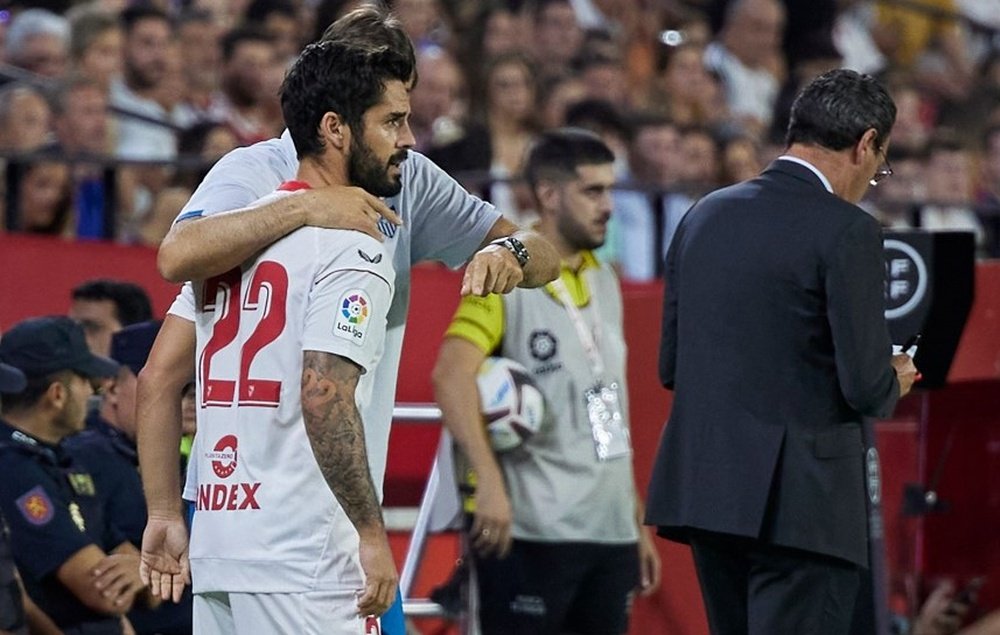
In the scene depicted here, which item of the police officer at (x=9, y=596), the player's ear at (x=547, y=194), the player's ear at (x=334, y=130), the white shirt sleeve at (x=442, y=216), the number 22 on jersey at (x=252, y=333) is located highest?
the player's ear at (x=547, y=194)

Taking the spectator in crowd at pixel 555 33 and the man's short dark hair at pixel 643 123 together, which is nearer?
the man's short dark hair at pixel 643 123

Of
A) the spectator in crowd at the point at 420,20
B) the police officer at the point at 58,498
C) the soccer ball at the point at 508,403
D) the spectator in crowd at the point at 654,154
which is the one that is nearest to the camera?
the police officer at the point at 58,498

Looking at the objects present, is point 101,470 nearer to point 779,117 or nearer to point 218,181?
point 218,181

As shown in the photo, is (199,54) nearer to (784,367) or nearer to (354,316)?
(784,367)

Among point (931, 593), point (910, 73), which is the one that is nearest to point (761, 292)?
point (931, 593)

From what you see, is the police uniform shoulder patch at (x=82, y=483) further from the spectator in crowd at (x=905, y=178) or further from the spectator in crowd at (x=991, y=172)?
the spectator in crowd at (x=991, y=172)

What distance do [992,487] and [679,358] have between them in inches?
137

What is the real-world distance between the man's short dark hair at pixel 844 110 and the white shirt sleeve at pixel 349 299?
Result: 1656mm

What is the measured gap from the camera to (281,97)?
4074 millimetres

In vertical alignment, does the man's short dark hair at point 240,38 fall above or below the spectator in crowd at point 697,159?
above

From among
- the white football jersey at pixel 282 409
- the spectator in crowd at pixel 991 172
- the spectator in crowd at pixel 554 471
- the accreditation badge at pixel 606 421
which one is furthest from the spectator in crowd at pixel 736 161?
the white football jersey at pixel 282 409

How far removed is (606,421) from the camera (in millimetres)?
6809

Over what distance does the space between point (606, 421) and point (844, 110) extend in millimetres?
2002

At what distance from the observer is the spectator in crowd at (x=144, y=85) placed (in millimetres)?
9500
